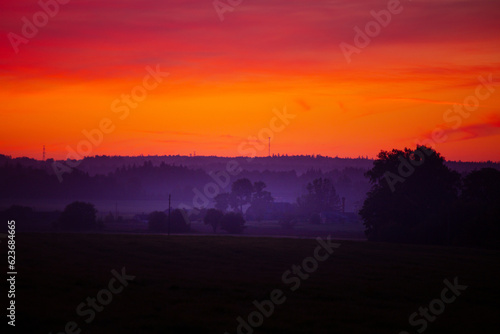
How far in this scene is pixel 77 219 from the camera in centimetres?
9744

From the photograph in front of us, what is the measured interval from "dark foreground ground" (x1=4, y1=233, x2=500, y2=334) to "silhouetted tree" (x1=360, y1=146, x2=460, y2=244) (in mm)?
27003

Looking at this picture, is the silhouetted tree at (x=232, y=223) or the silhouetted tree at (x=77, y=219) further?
the silhouetted tree at (x=232, y=223)

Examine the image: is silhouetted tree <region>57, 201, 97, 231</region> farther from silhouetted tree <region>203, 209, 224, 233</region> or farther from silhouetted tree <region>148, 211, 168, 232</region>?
silhouetted tree <region>203, 209, 224, 233</region>

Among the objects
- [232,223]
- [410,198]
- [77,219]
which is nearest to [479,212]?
[410,198]

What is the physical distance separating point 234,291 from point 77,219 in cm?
7623

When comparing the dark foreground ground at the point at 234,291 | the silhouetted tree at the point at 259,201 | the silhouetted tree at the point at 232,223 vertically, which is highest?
the silhouetted tree at the point at 259,201

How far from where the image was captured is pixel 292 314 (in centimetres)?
2231

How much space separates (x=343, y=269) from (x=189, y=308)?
16684 millimetres

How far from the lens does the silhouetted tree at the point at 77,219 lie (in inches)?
3821

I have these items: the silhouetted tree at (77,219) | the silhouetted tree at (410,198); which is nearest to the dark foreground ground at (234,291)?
the silhouetted tree at (410,198)

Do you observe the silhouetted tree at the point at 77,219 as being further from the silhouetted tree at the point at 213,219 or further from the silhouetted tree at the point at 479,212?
the silhouetted tree at the point at 479,212

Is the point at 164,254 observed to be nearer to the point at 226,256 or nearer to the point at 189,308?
the point at 226,256

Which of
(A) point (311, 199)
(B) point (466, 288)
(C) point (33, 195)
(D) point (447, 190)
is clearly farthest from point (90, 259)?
(C) point (33, 195)

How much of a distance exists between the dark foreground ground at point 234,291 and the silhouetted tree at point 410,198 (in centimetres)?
2700
